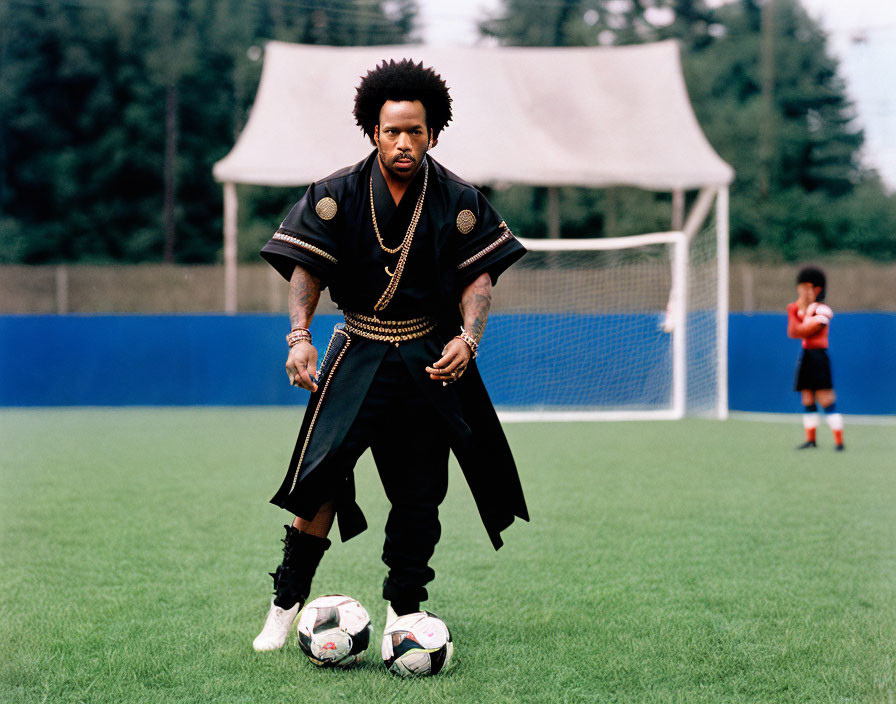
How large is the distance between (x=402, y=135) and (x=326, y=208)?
1.13ft

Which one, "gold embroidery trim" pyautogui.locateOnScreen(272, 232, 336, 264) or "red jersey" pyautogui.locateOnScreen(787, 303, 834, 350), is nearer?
"gold embroidery trim" pyautogui.locateOnScreen(272, 232, 336, 264)

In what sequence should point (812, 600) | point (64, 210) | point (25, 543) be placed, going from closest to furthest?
point (812, 600)
point (25, 543)
point (64, 210)

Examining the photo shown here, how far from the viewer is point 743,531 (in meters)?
5.75

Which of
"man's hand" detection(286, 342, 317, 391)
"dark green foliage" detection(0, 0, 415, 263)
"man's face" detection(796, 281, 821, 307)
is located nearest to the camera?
"man's hand" detection(286, 342, 317, 391)

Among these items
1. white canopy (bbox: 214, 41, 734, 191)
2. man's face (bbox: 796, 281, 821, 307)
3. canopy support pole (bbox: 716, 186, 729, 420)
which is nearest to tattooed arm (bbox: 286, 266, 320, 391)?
man's face (bbox: 796, 281, 821, 307)

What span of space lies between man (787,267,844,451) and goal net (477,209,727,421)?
7.98 feet

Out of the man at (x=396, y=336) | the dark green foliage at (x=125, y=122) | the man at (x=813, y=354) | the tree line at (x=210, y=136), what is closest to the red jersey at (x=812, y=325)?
the man at (x=813, y=354)

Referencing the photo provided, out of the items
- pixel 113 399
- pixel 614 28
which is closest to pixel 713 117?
pixel 614 28

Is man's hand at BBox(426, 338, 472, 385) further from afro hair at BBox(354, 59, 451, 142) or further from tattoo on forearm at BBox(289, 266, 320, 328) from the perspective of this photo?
afro hair at BBox(354, 59, 451, 142)

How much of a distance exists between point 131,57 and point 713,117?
18861 mm

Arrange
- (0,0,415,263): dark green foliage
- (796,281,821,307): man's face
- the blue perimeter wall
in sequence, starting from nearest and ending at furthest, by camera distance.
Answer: (796,281,821,307): man's face
the blue perimeter wall
(0,0,415,263): dark green foliage

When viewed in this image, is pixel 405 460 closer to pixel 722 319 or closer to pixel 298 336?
pixel 298 336

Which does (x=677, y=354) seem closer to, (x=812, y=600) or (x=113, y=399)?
(x=113, y=399)

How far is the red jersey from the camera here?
990 centimetres
